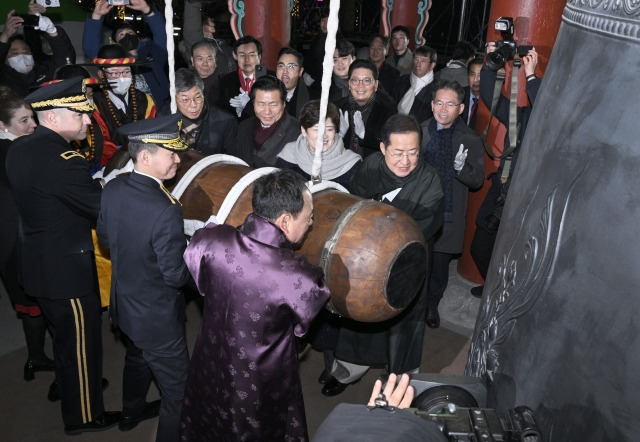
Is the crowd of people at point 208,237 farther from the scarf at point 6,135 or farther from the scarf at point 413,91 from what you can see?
the scarf at point 413,91

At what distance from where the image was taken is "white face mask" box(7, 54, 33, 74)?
4777mm

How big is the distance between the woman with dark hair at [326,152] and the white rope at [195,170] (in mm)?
363

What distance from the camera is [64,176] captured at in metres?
2.36

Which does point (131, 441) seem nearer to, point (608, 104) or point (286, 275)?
point (286, 275)

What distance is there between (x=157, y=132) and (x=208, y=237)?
491 mm

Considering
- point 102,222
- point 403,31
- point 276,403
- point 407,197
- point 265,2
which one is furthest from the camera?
point 403,31

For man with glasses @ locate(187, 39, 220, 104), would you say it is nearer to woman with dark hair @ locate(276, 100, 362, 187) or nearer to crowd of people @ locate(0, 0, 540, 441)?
crowd of people @ locate(0, 0, 540, 441)

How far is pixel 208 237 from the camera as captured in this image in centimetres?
188

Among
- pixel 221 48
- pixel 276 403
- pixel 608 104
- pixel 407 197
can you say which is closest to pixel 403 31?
pixel 221 48

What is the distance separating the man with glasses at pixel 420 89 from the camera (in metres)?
4.43

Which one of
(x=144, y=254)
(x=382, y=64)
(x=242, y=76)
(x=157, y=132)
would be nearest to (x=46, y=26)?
(x=242, y=76)

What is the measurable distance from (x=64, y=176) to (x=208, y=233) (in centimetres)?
83

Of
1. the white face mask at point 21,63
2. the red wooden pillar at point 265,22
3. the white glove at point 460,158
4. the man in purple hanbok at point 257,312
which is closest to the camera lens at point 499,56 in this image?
the white glove at point 460,158

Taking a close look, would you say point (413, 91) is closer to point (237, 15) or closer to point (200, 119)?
point (200, 119)
